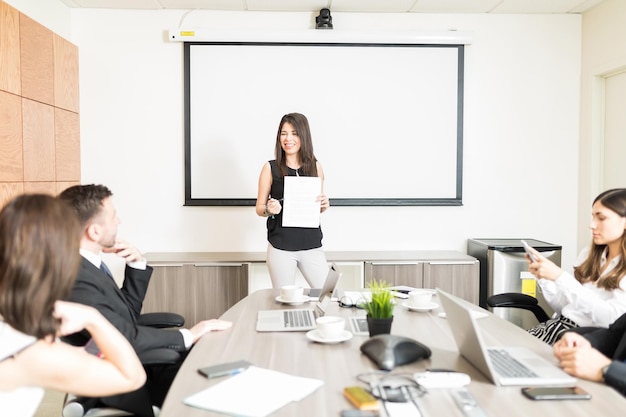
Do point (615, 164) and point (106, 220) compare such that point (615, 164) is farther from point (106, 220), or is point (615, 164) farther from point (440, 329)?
point (106, 220)

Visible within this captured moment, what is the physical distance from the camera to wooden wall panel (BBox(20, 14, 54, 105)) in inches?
142


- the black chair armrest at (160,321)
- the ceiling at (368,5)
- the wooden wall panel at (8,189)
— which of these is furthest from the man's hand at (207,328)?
the ceiling at (368,5)

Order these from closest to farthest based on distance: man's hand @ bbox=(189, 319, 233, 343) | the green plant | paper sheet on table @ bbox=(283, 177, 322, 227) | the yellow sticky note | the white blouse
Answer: the green plant, man's hand @ bbox=(189, 319, 233, 343), the white blouse, paper sheet on table @ bbox=(283, 177, 322, 227), the yellow sticky note

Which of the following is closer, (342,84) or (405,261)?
(405,261)

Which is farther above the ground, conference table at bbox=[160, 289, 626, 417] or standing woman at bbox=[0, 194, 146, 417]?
standing woman at bbox=[0, 194, 146, 417]

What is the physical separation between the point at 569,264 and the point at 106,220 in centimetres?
397

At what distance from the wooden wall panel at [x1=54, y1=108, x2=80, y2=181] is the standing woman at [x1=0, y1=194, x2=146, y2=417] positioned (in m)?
3.12

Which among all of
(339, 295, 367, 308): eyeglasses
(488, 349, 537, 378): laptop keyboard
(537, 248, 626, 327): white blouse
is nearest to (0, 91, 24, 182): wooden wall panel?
(339, 295, 367, 308): eyeglasses

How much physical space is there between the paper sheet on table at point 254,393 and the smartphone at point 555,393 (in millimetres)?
539

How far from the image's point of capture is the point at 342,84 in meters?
4.59

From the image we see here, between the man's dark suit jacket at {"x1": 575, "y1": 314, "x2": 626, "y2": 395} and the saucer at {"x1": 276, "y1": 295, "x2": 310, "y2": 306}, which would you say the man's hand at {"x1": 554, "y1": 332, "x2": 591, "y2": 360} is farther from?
the saucer at {"x1": 276, "y1": 295, "x2": 310, "y2": 306}

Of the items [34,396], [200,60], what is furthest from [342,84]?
[34,396]

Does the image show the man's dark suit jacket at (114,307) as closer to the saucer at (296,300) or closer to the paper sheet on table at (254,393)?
the paper sheet on table at (254,393)

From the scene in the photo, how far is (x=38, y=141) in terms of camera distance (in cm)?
380
